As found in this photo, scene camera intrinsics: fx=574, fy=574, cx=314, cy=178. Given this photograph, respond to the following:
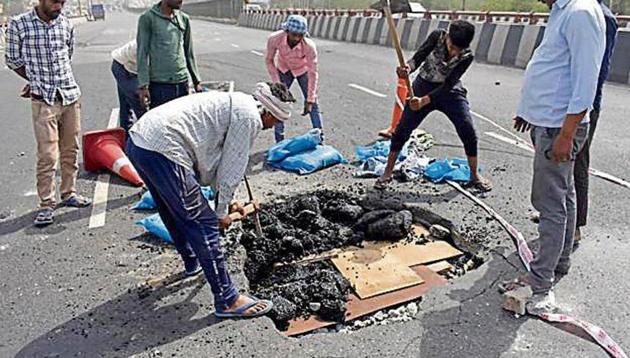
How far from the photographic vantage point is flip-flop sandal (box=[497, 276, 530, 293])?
3.58 metres

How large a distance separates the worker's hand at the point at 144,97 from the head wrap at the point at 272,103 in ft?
8.07

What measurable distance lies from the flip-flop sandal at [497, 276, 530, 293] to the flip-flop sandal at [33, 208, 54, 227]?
3.76 m

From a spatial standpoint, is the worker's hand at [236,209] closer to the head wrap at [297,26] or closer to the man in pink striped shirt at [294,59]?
the man in pink striped shirt at [294,59]

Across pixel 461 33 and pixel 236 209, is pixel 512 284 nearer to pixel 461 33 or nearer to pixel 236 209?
pixel 236 209

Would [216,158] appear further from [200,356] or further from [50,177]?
[50,177]

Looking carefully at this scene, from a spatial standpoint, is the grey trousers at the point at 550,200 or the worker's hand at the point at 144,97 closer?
the grey trousers at the point at 550,200

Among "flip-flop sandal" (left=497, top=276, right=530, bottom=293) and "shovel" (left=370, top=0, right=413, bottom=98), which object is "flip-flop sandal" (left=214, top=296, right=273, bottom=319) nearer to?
"flip-flop sandal" (left=497, top=276, right=530, bottom=293)

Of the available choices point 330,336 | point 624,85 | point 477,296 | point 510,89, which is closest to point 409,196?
point 477,296

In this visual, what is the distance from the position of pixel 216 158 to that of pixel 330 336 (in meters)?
1.22

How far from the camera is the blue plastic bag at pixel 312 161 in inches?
245

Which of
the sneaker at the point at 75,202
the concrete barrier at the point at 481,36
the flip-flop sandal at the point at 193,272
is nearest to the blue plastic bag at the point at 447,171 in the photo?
the flip-flop sandal at the point at 193,272

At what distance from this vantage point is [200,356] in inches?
A: 122

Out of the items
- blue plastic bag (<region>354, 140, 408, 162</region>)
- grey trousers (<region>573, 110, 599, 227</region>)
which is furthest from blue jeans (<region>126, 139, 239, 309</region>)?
blue plastic bag (<region>354, 140, 408, 162</region>)

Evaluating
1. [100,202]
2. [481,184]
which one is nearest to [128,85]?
[100,202]
